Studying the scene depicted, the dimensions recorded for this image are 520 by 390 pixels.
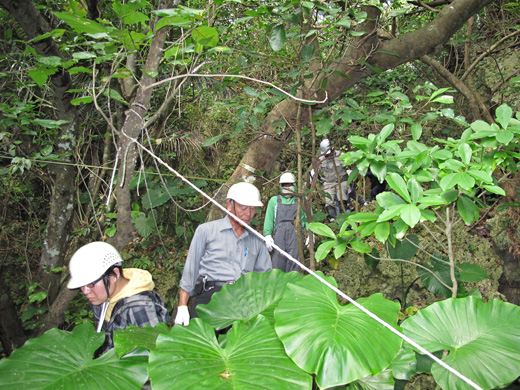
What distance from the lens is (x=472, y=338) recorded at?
1329mm

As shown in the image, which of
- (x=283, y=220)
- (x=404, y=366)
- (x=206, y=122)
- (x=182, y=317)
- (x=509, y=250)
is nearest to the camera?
(x=404, y=366)

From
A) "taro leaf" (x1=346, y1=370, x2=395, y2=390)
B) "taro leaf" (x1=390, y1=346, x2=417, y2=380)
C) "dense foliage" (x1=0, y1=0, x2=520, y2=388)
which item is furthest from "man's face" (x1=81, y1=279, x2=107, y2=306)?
"taro leaf" (x1=390, y1=346, x2=417, y2=380)

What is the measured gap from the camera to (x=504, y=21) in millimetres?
4590

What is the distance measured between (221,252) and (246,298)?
2.43 ft

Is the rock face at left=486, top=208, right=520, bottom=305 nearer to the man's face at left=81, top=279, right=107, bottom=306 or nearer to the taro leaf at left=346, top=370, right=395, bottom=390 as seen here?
the taro leaf at left=346, top=370, right=395, bottom=390

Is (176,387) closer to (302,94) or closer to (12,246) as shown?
(302,94)

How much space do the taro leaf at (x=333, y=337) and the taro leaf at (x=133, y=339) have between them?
0.44m

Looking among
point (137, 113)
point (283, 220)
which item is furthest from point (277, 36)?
point (283, 220)

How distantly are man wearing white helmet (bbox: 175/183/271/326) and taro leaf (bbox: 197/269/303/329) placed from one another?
625 millimetres

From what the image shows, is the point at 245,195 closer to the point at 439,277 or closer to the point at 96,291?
the point at 96,291

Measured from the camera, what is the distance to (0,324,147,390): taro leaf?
1.12m

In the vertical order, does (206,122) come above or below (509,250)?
above

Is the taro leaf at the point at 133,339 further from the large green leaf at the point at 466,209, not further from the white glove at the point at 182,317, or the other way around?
the large green leaf at the point at 466,209

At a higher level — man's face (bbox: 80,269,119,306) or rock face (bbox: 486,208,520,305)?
man's face (bbox: 80,269,119,306)
